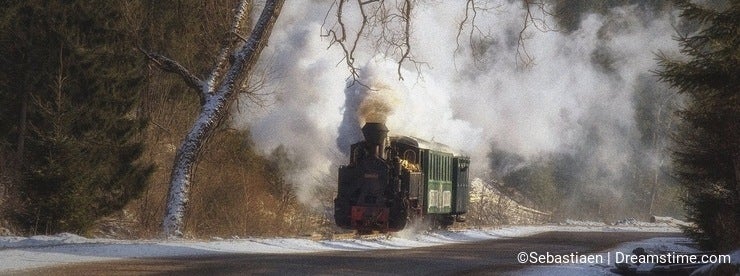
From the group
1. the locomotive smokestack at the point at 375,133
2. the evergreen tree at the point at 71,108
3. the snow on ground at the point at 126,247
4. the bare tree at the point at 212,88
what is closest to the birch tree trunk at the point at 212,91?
the bare tree at the point at 212,88

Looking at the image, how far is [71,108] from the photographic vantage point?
69.1 ft

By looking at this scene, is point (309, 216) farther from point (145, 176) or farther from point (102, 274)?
point (102, 274)

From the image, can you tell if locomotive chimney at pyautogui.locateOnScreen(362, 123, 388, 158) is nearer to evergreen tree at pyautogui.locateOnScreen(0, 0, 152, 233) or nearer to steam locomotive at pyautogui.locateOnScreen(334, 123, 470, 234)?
steam locomotive at pyautogui.locateOnScreen(334, 123, 470, 234)

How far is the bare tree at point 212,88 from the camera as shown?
19859mm

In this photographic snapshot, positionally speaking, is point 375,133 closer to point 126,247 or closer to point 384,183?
point 384,183

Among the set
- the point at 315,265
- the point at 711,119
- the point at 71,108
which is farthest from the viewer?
the point at 71,108

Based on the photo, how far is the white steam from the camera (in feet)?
113

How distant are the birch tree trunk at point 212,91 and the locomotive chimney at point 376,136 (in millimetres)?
4513

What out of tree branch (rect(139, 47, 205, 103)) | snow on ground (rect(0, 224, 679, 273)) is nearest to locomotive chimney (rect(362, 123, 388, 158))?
snow on ground (rect(0, 224, 679, 273))

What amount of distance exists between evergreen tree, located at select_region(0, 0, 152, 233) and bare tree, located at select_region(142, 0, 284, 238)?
8.05 feet

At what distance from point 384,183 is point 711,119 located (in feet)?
30.8

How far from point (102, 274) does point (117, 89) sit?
43.5ft

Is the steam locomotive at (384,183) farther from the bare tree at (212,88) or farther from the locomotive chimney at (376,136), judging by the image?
the bare tree at (212,88)

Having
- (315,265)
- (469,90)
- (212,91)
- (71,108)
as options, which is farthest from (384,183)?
(469,90)
